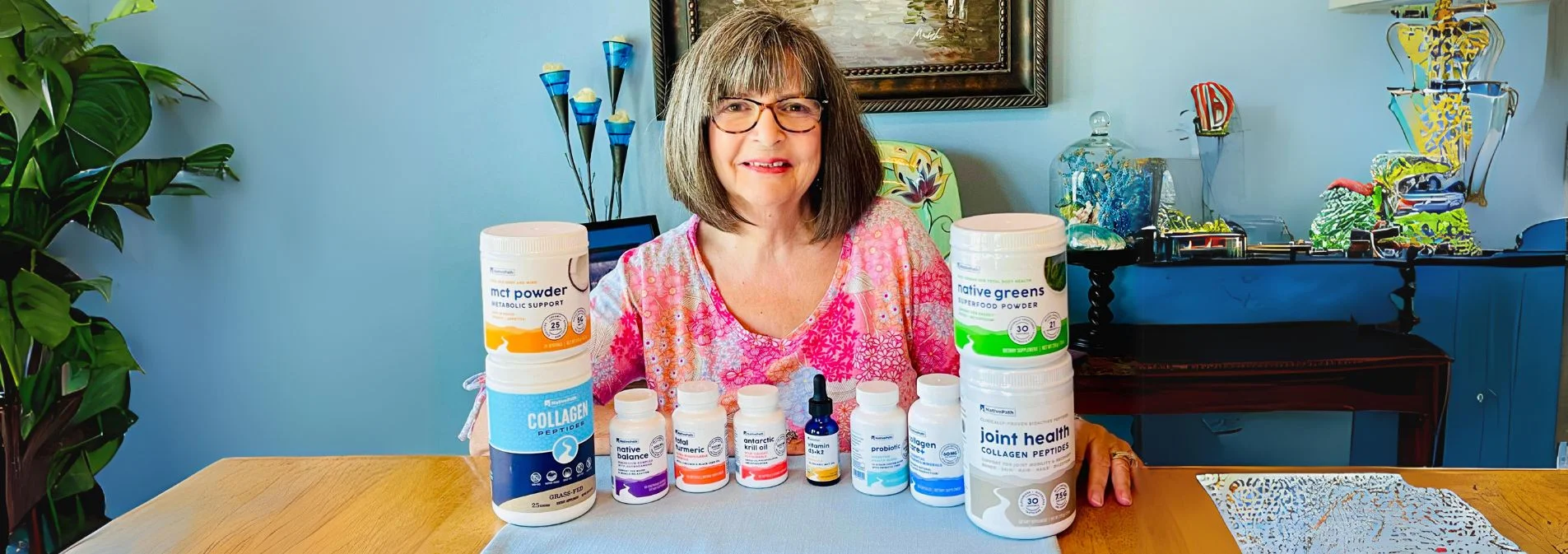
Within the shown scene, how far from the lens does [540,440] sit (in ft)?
2.78

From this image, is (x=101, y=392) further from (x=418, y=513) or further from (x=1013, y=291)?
(x=1013, y=291)

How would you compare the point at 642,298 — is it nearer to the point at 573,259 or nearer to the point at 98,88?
the point at 573,259

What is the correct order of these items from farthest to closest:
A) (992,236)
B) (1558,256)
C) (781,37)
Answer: (1558,256) → (781,37) → (992,236)

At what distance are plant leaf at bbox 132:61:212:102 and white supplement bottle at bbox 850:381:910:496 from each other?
2.15 meters

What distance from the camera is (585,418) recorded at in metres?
0.87

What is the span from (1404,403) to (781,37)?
5.12ft

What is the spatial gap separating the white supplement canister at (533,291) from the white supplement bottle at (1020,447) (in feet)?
1.04

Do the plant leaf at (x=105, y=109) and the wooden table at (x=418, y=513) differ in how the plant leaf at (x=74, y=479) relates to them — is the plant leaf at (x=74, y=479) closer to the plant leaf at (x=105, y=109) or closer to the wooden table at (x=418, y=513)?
the plant leaf at (x=105, y=109)

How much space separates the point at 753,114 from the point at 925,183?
3.63 feet

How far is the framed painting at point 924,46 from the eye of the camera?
2.35 m

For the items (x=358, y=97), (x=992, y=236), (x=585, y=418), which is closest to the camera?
(x=992, y=236)

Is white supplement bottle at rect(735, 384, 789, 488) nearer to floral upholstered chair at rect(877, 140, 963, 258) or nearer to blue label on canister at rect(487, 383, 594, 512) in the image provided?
blue label on canister at rect(487, 383, 594, 512)

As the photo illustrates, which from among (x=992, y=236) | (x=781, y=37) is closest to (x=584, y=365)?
(x=992, y=236)

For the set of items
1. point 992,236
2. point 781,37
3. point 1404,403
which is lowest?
point 1404,403
